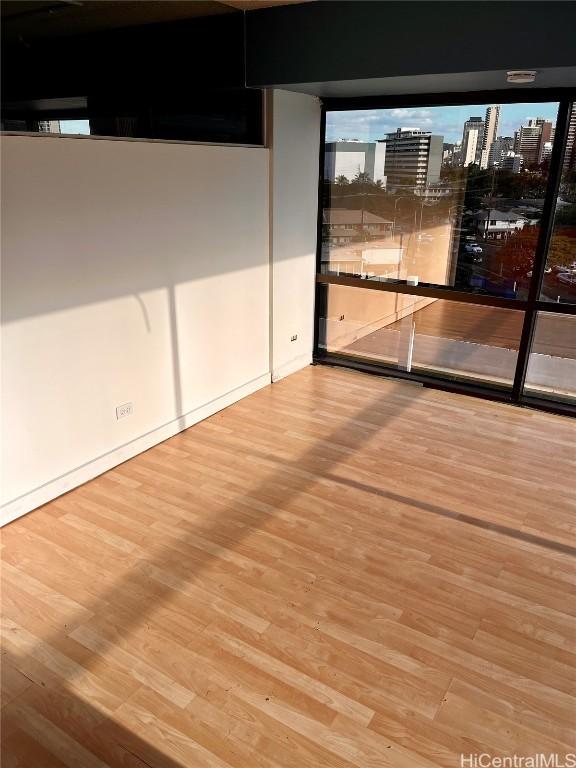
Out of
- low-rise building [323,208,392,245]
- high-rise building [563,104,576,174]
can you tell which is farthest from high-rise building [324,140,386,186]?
high-rise building [563,104,576,174]

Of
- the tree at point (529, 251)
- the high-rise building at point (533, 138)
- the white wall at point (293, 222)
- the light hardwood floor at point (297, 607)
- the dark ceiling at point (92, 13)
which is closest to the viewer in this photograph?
the light hardwood floor at point (297, 607)

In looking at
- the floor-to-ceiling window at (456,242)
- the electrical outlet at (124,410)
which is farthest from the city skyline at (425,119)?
the electrical outlet at (124,410)

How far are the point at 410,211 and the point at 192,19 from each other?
2.28 metres

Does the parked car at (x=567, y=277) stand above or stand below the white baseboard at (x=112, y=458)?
above

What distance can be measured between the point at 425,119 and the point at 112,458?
3.58 metres

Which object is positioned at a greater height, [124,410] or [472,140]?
[472,140]

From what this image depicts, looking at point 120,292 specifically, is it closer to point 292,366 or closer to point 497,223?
point 292,366

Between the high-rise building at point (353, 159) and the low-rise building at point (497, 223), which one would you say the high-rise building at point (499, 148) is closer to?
the low-rise building at point (497, 223)

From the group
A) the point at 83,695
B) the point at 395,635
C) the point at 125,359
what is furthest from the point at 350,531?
the point at 125,359

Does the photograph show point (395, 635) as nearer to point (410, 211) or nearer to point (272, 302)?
point (272, 302)

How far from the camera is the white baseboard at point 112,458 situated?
3285 millimetres

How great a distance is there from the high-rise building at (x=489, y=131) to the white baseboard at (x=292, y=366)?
2299mm

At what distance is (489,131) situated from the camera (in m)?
4.45

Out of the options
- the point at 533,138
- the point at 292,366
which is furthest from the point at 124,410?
the point at 533,138
